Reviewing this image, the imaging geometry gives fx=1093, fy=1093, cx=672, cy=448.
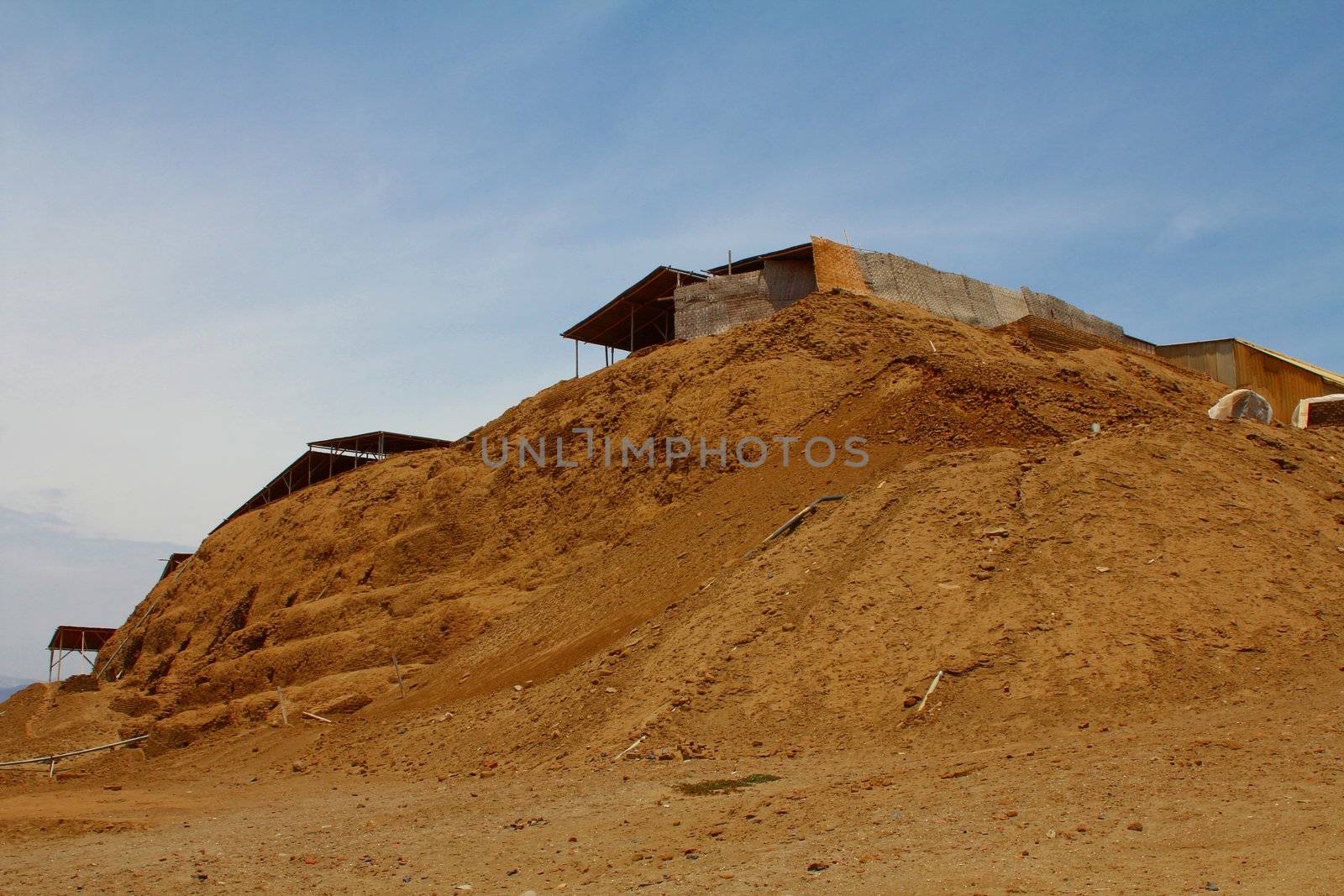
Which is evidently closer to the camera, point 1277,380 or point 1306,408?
point 1306,408

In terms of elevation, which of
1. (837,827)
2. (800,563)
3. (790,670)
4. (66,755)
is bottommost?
(837,827)

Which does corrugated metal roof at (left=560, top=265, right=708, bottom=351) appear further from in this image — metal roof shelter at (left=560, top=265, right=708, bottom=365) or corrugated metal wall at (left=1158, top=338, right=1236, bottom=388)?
corrugated metal wall at (left=1158, top=338, right=1236, bottom=388)

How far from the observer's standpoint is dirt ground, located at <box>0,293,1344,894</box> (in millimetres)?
7496

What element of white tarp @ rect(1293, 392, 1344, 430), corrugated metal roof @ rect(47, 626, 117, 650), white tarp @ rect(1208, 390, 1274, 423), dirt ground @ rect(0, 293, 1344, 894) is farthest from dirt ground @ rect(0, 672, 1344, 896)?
corrugated metal roof @ rect(47, 626, 117, 650)

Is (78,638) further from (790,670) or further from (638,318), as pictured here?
(790,670)

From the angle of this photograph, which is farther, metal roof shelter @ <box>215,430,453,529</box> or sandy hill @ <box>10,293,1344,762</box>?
metal roof shelter @ <box>215,430,453,529</box>

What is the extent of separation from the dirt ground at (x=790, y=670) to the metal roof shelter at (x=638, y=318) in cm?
296

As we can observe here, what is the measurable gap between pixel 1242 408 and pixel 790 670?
1026 centimetres

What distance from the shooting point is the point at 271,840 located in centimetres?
923

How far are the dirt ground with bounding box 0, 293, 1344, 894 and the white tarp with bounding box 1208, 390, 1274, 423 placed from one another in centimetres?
158

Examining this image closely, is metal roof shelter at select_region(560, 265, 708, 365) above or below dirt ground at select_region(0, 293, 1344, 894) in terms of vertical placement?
above

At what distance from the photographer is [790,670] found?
11.5m

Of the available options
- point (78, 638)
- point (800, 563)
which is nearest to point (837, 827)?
point (800, 563)

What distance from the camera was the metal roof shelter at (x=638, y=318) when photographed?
83.5ft
